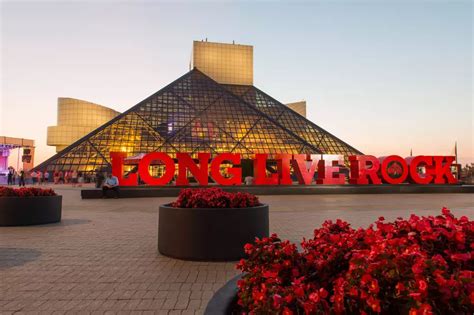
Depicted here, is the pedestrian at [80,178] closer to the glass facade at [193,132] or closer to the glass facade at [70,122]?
the glass facade at [193,132]

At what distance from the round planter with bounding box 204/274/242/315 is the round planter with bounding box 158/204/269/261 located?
326cm

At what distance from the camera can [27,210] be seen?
970cm

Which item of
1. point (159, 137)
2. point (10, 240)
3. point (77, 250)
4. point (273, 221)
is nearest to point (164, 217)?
point (77, 250)

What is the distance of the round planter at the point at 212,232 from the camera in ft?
19.2

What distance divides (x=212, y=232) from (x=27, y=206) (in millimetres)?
6685

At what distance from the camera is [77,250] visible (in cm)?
668

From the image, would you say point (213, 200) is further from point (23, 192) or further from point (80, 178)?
point (80, 178)

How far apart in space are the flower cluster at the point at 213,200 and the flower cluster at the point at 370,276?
351 centimetres

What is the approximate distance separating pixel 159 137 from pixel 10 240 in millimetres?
35039

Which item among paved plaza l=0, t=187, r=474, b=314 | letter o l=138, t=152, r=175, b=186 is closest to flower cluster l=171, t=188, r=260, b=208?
paved plaza l=0, t=187, r=474, b=314

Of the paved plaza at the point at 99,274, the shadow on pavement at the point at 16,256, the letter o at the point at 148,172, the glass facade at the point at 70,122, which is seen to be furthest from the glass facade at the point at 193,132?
the shadow on pavement at the point at 16,256

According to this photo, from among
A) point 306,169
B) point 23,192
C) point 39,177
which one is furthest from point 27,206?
point 39,177

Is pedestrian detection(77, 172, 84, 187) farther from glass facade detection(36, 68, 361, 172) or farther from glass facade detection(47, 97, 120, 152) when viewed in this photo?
glass facade detection(47, 97, 120, 152)

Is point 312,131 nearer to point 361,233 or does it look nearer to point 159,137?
point 159,137
